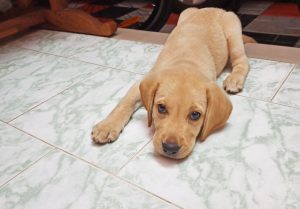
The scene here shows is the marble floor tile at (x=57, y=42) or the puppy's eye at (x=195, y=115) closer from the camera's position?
the puppy's eye at (x=195, y=115)

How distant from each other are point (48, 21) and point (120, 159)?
2143 mm

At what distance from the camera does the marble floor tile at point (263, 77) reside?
1.66m

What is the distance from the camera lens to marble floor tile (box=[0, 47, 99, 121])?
1788 millimetres

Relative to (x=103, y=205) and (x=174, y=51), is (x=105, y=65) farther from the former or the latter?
(x=103, y=205)

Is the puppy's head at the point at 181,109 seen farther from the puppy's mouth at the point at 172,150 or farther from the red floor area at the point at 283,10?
the red floor area at the point at 283,10

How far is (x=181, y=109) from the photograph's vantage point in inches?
47.8

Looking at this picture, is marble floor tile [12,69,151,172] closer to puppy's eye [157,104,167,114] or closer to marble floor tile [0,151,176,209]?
marble floor tile [0,151,176,209]

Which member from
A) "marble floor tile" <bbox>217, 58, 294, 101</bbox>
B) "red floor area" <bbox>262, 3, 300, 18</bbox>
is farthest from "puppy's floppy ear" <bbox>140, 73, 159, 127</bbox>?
"red floor area" <bbox>262, 3, 300, 18</bbox>

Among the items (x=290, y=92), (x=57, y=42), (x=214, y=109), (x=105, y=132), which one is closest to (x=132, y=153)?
(x=105, y=132)

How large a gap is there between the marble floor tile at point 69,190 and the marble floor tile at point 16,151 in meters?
0.05

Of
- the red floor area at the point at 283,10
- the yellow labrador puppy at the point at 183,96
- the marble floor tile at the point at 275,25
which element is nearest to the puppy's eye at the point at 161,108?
the yellow labrador puppy at the point at 183,96

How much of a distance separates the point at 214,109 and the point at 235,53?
0.76m

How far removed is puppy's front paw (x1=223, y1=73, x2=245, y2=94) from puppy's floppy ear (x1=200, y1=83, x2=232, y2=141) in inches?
14.0

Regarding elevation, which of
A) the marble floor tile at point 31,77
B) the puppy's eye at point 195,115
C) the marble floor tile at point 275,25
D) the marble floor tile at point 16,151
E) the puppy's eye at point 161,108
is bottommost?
the marble floor tile at point 275,25
